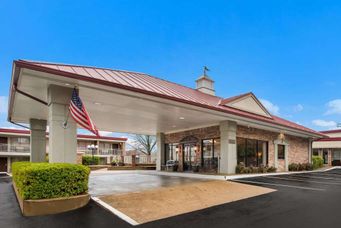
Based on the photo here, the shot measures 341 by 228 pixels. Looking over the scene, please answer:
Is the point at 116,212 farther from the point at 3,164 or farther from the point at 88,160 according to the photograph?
the point at 3,164

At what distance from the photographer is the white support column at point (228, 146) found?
17.4 m

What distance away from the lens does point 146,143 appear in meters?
50.0

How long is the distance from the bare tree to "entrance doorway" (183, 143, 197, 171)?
2671 cm

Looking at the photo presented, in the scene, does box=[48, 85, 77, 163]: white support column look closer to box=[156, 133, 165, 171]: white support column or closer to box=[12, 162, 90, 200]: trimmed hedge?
box=[12, 162, 90, 200]: trimmed hedge

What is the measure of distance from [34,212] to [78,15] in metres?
18.5

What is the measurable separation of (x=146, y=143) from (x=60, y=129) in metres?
40.9

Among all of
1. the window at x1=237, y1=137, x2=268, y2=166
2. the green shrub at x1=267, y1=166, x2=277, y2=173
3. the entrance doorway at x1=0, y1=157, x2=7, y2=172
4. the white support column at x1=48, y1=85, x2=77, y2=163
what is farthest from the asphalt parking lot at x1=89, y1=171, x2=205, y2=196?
the entrance doorway at x1=0, y1=157, x2=7, y2=172

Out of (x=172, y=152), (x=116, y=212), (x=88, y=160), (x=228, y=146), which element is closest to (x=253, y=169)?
(x=228, y=146)

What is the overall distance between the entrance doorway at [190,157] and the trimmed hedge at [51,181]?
13.6 metres

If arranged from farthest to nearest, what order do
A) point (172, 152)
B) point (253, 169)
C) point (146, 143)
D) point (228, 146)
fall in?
point (146, 143) → point (172, 152) → point (253, 169) → point (228, 146)

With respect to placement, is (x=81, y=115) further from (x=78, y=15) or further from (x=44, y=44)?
(x=44, y=44)

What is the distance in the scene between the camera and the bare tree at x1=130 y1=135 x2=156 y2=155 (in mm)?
49438

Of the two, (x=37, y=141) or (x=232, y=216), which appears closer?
(x=232, y=216)

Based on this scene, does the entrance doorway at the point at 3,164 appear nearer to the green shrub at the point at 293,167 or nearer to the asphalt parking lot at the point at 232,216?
the asphalt parking lot at the point at 232,216
